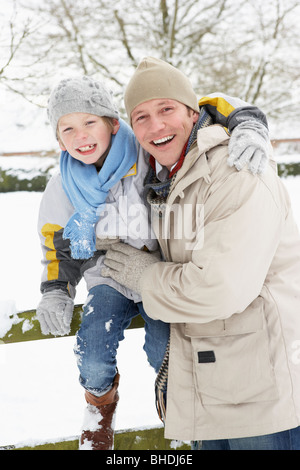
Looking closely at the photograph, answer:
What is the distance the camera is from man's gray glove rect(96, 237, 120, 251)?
1771mm

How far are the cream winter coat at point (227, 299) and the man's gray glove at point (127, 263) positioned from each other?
0.23 ft

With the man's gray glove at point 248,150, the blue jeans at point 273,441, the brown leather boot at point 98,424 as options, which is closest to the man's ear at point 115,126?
A: the man's gray glove at point 248,150

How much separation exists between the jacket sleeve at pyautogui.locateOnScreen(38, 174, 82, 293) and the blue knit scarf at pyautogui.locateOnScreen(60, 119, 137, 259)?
0.08 m

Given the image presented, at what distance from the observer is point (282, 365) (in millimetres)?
1441

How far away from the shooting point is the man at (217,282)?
1.38m

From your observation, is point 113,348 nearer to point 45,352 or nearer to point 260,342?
point 260,342

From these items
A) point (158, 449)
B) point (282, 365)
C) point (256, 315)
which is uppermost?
point (256, 315)

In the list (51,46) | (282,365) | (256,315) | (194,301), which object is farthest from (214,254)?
(51,46)

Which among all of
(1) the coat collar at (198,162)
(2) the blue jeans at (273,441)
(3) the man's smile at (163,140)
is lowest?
(2) the blue jeans at (273,441)

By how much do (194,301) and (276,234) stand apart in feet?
1.14

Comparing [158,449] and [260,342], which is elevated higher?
[260,342]

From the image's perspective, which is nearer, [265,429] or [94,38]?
[265,429]

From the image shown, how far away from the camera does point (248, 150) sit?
1.41m
